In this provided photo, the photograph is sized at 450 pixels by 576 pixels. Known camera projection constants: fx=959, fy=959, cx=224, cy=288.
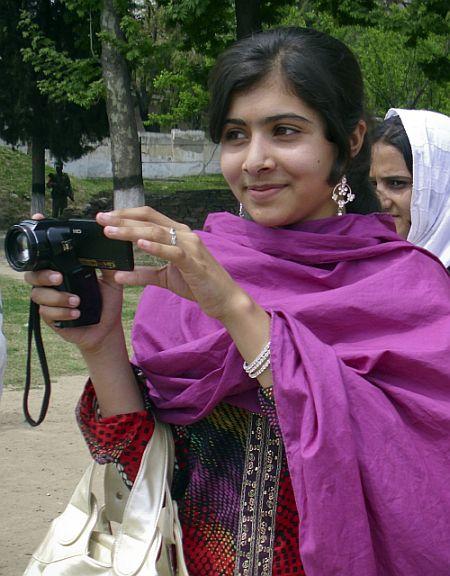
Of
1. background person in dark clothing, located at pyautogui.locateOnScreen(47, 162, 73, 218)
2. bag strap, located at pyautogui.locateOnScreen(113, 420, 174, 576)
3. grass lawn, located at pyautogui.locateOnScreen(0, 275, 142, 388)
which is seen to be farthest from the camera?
background person in dark clothing, located at pyautogui.locateOnScreen(47, 162, 73, 218)

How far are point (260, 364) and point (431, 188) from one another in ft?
6.06

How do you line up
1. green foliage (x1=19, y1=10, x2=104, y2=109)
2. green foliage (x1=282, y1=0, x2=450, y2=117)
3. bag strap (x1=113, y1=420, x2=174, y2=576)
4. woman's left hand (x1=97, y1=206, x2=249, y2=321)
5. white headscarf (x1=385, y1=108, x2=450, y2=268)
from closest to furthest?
woman's left hand (x1=97, y1=206, x2=249, y2=321) → bag strap (x1=113, y1=420, x2=174, y2=576) → white headscarf (x1=385, y1=108, x2=450, y2=268) → green foliage (x1=282, y1=0, x2=450, y2=117) → green foliage (x1=19, y1=10, x2=104, y2=109)

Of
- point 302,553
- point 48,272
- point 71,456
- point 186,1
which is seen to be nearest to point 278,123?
point 48,272

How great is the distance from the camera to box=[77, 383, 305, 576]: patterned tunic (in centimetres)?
186

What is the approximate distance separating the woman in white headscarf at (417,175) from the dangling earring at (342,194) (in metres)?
1.19

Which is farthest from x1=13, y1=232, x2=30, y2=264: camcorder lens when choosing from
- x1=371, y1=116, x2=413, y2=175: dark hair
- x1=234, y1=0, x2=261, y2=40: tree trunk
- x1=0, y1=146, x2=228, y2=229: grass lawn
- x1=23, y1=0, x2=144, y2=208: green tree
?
x1=0, y1=146, x2=228, y2=229: grass lawn

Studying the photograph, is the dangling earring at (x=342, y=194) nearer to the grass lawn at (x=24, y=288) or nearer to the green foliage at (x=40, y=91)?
the grass lawn at (x=24, y=288)

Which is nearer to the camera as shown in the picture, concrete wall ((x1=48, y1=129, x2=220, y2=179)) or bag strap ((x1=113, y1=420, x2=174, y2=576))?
bag strap ((x1=113, y1=420, x2=174, y2=576))

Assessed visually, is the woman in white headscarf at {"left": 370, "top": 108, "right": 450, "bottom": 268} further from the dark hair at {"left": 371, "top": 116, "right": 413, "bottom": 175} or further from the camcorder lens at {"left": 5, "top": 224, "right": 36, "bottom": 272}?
the camcorder lens at {"left": 5, "top": 224, "right": 36, "bottom": 272}

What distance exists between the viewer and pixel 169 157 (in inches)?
1347

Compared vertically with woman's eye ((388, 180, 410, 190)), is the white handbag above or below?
below

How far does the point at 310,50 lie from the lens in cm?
199

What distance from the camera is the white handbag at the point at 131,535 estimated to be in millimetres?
1851

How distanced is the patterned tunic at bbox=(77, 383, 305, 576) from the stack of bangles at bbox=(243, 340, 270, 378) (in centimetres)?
6
